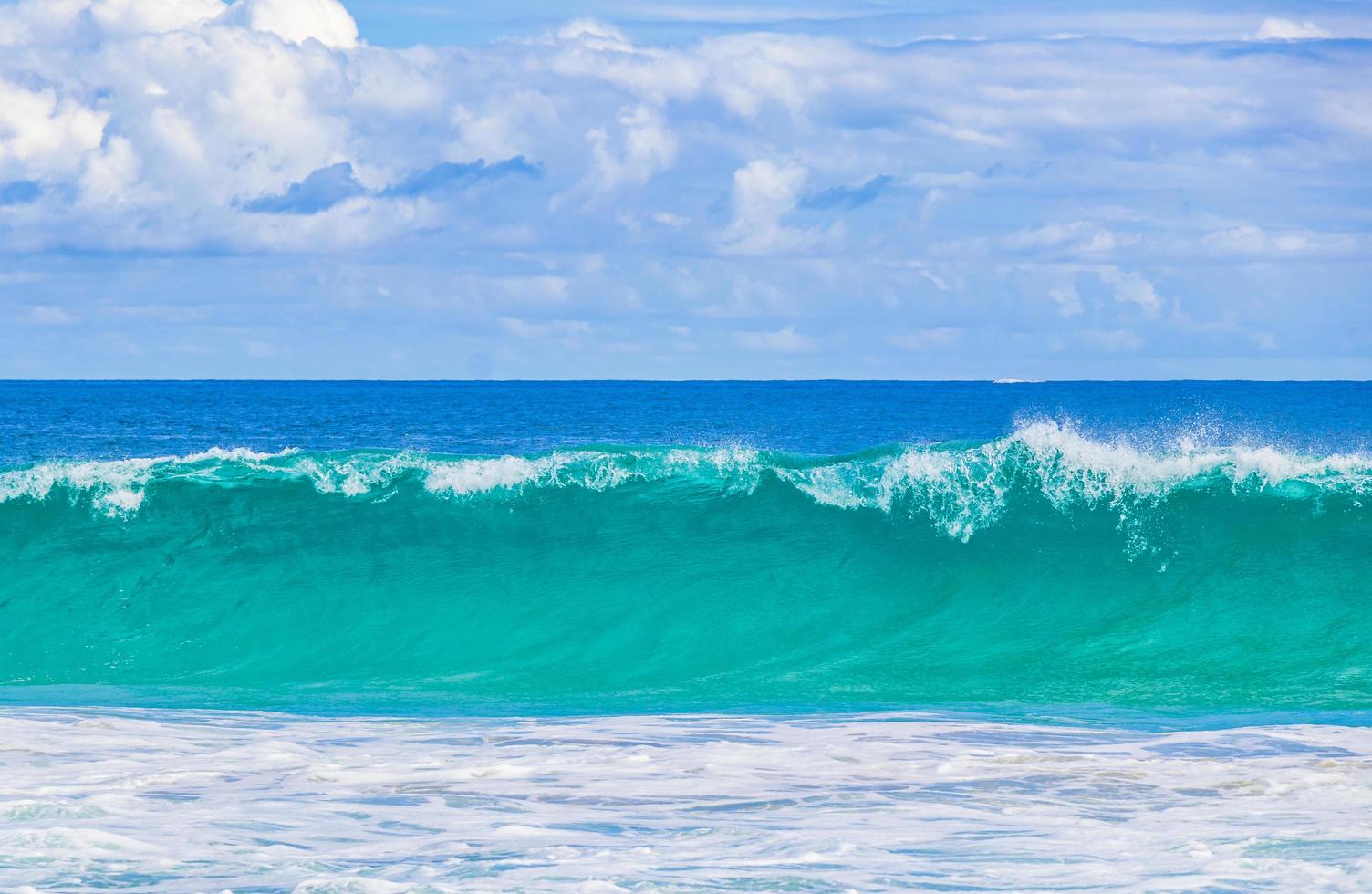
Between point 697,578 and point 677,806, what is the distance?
744 cm

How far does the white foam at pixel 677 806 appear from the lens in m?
5.61

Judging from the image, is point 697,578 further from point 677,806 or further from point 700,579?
point 677,806

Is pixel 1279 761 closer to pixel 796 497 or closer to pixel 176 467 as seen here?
pixel 796 497

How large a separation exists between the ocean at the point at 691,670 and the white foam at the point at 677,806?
30 mm

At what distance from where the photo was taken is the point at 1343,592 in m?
12.9

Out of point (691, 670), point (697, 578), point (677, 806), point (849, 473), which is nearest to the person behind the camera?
point (677, 806)

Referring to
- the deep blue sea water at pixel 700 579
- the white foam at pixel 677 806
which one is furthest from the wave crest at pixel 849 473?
the white foam at pixel 677 806

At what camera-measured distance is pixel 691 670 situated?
11984 millimetres

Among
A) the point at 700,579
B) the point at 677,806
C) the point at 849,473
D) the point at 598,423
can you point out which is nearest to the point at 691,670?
the point at 700,579

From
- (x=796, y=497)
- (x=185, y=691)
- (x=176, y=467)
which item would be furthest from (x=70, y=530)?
(x=796, y=497)

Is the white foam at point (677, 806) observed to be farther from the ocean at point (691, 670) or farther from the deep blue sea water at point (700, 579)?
the deep blue sea water at point (700, 579)

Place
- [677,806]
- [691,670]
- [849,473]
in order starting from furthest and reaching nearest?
[849,473] → [691,670] → [677,806]

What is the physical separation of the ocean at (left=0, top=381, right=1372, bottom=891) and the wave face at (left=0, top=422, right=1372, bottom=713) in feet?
0.16

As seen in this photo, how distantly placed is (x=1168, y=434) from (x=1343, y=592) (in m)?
52.9
